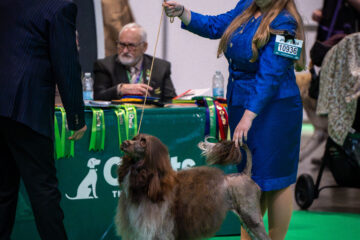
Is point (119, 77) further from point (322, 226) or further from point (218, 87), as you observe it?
point (322, 226)

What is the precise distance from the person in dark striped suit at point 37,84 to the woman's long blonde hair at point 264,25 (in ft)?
2.65

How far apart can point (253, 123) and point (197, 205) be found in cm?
52

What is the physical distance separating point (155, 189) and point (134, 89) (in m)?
1.85

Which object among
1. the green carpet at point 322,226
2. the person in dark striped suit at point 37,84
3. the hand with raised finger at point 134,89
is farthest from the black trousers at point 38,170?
the hand with raised finger at point 134,89

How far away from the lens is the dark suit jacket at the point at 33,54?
7.44 feet

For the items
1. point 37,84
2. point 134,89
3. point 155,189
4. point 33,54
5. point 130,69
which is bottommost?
point 155,189

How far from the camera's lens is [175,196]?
2584mm

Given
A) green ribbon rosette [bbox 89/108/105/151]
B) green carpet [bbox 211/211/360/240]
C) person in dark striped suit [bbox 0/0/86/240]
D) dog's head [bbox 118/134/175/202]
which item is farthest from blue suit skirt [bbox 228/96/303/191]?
green carpet [bbox 211/211/360/240]

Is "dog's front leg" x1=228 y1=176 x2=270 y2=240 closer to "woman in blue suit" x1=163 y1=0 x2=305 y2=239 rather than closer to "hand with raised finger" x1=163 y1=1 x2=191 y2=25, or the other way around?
"woman in blue suit" x1=163 y1=0 x2=305 y2=239

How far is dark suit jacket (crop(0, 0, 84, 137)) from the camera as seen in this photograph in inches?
89.3

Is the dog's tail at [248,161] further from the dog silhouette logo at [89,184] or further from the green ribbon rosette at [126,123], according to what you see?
the dog silhouette logo at [89,184]

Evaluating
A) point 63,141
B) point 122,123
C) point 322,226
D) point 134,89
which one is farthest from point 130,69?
point 322,226

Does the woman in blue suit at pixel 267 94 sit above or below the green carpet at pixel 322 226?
above

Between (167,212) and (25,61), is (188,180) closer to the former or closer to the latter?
(167,212)
